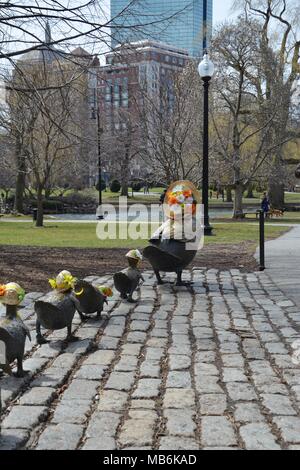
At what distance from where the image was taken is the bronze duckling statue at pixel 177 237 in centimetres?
792

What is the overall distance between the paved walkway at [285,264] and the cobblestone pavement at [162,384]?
152 centimetres

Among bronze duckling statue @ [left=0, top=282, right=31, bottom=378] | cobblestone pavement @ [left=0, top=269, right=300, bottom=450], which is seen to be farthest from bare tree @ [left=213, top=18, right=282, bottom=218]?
bronze duckling statue @ [left=0, top=282, right=31, bottom=378]

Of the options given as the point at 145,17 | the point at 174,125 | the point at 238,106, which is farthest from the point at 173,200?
the point at 238,106

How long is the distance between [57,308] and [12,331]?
35.1 inches

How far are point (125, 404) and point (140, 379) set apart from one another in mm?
519

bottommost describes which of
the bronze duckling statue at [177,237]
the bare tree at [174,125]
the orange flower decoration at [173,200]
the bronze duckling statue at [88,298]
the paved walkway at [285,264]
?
the paved walkway at [285,264]

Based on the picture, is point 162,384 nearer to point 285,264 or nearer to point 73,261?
point 73,261

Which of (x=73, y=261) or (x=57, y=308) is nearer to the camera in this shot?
(x=57, y=308)

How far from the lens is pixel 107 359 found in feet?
16.0

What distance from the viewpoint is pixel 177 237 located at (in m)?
7.98

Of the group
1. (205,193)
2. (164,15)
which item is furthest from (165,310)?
(205,193)

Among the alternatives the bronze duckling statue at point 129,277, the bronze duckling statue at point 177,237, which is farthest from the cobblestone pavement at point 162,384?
the bronze duckling statue at point 177,237

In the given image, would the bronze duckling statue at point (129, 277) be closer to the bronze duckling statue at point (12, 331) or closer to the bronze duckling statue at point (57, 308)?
the bronze duckling statue at point (57, 308)
